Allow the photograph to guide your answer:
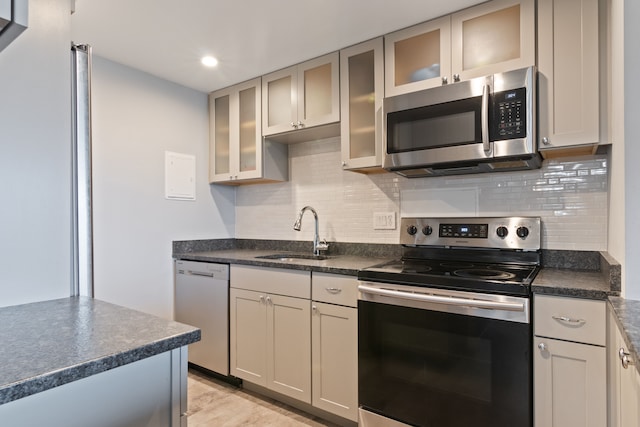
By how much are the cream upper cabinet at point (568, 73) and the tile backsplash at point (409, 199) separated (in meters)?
0.31

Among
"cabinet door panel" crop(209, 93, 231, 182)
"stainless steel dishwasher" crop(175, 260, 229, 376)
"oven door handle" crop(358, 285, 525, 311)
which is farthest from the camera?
"cabinet door panel" crop(209, 93, 231, 182)

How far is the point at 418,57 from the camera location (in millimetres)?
2053

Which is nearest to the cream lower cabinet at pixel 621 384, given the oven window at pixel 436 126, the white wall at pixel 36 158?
the oven window at pixel 436 126

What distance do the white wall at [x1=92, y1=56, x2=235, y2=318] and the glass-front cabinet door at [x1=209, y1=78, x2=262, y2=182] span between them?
0.36 ft

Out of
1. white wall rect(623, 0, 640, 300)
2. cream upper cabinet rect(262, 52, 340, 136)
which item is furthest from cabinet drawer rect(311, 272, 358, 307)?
white wall rect(623, 0, 640, 300)

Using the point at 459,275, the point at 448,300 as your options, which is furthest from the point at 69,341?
the point at 459,275

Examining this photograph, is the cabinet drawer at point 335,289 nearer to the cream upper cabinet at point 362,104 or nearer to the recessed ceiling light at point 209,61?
the cream upper cabinet at point 362,104

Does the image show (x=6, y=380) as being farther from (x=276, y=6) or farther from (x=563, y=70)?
(x=563, y=70)

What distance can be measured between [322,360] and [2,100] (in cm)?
181

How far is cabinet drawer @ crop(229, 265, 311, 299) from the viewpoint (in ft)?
7.06

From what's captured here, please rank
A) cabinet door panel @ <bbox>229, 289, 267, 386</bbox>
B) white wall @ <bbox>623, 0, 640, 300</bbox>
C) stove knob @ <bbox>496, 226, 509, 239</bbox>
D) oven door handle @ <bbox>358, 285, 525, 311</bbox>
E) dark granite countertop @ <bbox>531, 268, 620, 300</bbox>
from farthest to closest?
cabinet door panel @ <bbox>229, 289, 267, 386</bbox> < stove knob @ <bbox>496, 226, 509, 239</bbox> < oven door handle @ <bbox>358, 285, 525, 311</bbox> < dark granite countertop @ <bbox>531, 268, 620, 300</bbox> < white wall @ <bbox>623, 0, 640, 300</bbox>

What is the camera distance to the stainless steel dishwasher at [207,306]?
256 centimetres

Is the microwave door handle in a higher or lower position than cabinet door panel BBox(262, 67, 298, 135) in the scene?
lower

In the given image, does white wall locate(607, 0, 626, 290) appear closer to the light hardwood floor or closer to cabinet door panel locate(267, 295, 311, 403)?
cabinet door panel locate(267, 295, 311, 403)
